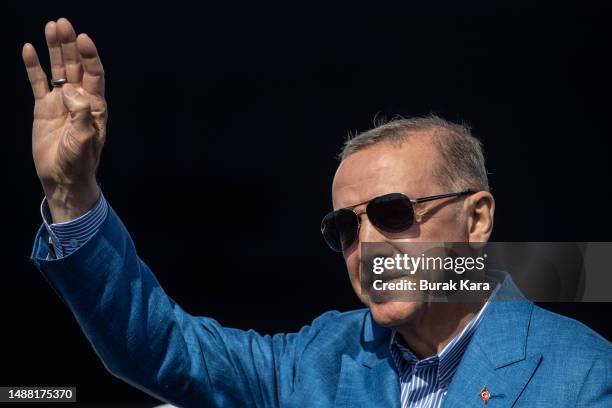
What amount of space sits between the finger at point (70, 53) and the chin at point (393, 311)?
0.82 metres

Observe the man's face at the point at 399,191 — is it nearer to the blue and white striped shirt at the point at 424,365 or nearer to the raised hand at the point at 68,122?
the blue and white striped shirt at the point at 424,365

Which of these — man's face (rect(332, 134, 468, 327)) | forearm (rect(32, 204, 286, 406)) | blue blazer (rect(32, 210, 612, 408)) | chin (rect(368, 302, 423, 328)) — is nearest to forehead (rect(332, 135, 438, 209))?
man's face (rect(332, 134, 468, 327))

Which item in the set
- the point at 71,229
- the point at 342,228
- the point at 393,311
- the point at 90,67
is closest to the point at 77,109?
the point at 90,67

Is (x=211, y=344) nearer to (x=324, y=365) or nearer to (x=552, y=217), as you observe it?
(x=324, y=365)

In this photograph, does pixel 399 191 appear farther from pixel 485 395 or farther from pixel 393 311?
pixel 485 395

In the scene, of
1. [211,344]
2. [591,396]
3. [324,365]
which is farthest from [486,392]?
[211,344]

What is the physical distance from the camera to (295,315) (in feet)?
14.0

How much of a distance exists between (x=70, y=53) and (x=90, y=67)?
5cm

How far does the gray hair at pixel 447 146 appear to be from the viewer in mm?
2135

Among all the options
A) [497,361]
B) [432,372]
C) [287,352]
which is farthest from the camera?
[287,352]

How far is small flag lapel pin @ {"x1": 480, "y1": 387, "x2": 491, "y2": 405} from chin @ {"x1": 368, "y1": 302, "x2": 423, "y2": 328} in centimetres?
23

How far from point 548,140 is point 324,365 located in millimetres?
2206

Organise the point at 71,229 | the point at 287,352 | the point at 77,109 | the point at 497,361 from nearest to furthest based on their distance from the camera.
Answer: the point at 77,109 < the point at 71,229 < the point at 497,361 < the point at 287,352

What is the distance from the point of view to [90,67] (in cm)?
184
